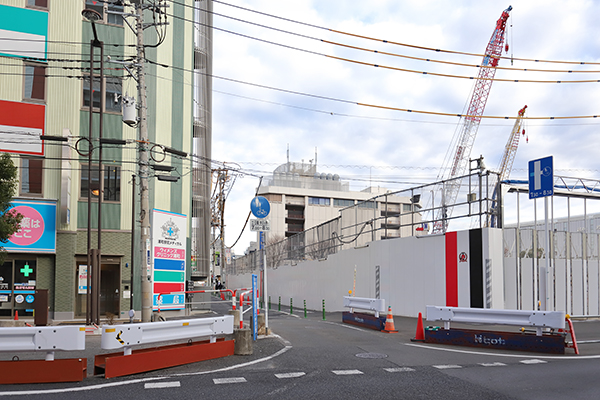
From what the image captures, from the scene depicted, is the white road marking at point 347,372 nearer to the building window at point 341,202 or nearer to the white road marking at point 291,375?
the white road marking at point 291,375

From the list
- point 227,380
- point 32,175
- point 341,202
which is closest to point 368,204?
point 32,175

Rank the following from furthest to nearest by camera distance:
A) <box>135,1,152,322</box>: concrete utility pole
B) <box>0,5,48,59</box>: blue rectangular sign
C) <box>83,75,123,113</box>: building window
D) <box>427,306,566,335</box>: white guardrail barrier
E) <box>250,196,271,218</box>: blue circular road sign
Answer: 1. <box>83,75,123,113</box>: building window
2. <box>0,5,48,59</box>: blue rectangular sign
3. <box>135,1,152,322</box>: concrete utility pole
4. <box>250,196,271,218</box>: blue circular road sign
5. <box>427,306,566,335</box>: white guardrail barrier

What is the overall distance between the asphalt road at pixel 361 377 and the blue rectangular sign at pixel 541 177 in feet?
14.0

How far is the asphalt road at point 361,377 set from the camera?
772 centimetres

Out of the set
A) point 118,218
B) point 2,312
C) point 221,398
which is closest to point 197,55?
point 118,218

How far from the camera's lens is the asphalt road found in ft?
25.3

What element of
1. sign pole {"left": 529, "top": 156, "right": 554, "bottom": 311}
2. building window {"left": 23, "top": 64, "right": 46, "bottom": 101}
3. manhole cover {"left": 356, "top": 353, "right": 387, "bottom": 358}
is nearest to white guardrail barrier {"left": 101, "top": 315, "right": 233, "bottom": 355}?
manhole cover {"left": 356, "top": 353, "right": 387, "bottom": 358}

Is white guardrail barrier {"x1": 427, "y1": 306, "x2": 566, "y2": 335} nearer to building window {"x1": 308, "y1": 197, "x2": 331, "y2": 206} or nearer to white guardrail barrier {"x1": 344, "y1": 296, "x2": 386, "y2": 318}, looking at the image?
white guardrail barrier {"x1": 344, "y1": 296, "x2": 386, "y2": 318}

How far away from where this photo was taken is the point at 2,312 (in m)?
22.3

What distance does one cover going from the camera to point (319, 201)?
11688 centimetres

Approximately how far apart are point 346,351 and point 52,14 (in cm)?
2084

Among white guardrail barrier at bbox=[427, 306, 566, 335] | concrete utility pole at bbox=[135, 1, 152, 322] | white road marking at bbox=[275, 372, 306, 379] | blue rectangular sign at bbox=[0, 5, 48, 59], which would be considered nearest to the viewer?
white road marking at bbox=[275, 372, 306, 379]

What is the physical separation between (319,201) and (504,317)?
104297 mm

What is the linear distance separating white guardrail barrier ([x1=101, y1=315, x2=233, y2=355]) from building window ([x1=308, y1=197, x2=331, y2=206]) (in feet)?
343
